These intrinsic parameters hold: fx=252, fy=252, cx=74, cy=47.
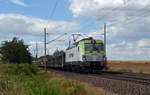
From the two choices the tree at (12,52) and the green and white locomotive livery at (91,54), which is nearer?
the green and white locomotive livery at (91,54)

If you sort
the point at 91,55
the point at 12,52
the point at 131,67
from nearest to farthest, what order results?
the point at 91,55, the point at 12,52, the point at 131,67

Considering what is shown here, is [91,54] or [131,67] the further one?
[131,67]

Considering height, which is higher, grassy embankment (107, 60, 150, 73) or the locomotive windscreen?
the locomotive windscreen

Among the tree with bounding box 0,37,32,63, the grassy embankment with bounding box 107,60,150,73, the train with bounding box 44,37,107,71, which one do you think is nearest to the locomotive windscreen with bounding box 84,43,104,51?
the train with bounding box 44,37,107,71

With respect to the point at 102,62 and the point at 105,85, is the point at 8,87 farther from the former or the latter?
the point at 102,62

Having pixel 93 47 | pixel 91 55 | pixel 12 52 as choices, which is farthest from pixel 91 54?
pixel 12 52

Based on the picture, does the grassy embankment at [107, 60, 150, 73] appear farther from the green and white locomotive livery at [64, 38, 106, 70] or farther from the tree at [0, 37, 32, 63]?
the tree at [0, 37, 32, 63]

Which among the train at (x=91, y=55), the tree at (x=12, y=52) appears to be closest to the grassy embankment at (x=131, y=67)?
the train at (x=91, y=55)

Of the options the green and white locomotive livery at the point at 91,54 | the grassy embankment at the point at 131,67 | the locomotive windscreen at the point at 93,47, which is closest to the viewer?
the green and white locomotive livery at the point at 91,54

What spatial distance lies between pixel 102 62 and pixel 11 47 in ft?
85.8

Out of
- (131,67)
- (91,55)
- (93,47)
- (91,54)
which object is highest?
(93,47)

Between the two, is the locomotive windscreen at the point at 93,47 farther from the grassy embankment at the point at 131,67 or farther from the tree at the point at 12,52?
the tree at the point at 12,52

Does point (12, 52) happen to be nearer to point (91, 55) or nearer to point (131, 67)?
point (131, 67)

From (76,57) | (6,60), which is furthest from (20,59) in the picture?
(76,57)
